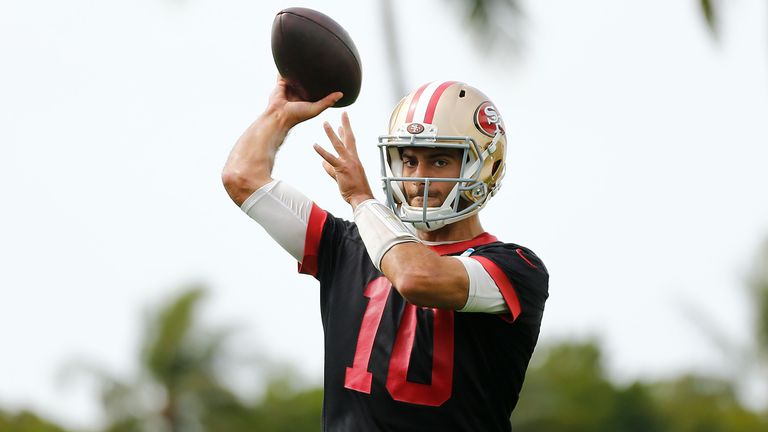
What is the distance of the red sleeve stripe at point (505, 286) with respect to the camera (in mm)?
4629

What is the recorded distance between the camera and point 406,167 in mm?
5012

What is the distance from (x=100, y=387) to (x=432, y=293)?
2259 centimetres

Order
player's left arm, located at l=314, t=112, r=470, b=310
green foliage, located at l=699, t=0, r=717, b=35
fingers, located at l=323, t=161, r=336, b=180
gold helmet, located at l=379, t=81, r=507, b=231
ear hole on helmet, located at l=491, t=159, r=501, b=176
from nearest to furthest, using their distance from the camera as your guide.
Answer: player's left arm, located at l=314, t=112, r=470, b=310 → gold helmet, located at l=379, t=81, r=507, b=231 → fingers, located at l=323, t=161, r=336, b=180 → ear hole on helmet, located at l=491, t=159, r=501, b=176 → green foliage, located at l=699, t=0, r=717, b=35

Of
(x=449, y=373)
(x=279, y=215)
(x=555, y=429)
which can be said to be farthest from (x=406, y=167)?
(x=555, y=429)

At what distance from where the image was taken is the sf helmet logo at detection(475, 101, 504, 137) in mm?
5062

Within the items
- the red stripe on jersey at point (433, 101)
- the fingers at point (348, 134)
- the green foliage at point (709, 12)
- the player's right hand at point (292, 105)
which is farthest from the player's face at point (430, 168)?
the green foliage at point (709, 12)

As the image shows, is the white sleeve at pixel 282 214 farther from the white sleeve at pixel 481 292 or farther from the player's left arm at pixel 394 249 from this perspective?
the white sleeve at pixel 481 292

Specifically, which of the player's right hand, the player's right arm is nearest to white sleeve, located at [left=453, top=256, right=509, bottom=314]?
the player's right arm

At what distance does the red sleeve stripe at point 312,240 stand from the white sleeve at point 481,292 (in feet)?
2.14

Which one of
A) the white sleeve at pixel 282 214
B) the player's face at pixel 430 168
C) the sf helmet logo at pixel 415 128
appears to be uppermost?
the sf helmet logo at pixel 415 128

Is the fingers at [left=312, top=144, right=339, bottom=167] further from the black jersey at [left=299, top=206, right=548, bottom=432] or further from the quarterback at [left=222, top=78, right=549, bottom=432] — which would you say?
the black jersey at [left=299, top=206, right=548, bottom=432]

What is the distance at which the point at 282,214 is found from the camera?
5.06 meters

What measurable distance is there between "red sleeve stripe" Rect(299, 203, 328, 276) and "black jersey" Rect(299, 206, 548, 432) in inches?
6.7

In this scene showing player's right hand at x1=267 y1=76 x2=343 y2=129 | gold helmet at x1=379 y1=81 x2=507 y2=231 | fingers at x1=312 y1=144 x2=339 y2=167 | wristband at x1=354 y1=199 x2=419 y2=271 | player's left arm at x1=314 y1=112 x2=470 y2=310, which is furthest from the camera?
player's right hand at x1=267 y1=76 x2=343 y2=129
